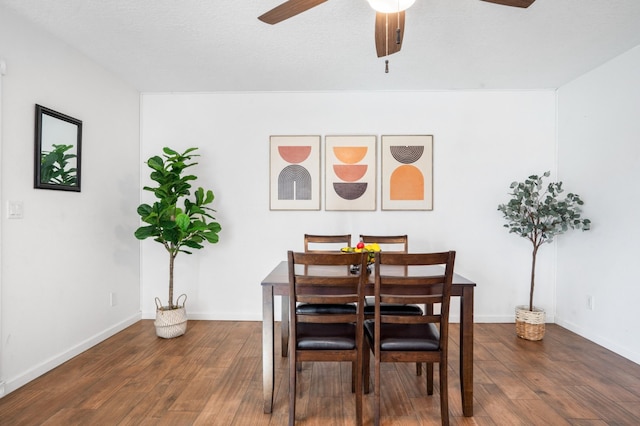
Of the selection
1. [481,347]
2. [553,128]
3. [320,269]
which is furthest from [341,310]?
[553,128]

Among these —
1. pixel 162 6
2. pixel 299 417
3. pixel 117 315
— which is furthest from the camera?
pixel 117 315

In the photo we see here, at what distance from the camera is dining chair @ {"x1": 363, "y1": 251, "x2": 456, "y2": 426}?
190 centimetres

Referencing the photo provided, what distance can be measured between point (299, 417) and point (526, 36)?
10.6 feet

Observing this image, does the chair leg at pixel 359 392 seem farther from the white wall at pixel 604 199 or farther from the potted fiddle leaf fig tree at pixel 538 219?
the white wall at pixel 604 199

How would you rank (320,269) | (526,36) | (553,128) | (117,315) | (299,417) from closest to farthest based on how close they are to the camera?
(299,417)
(320,269)
(526,36)
(117,315)
(553,128)

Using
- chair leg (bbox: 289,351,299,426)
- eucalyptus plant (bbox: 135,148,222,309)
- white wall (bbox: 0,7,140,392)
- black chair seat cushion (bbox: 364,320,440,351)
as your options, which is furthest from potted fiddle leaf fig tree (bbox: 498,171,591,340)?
white wall (bbox: 0,7,140,392)

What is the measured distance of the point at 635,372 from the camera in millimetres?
2693

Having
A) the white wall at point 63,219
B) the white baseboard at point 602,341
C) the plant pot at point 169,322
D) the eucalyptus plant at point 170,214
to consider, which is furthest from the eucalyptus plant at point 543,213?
the white wall at point 63,219

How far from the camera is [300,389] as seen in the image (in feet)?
7.98

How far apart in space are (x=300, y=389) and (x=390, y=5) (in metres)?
2.42

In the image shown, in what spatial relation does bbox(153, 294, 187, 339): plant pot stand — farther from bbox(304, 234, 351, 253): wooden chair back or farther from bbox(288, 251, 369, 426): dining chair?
bbox(288, 251, 369, 426): dining chair

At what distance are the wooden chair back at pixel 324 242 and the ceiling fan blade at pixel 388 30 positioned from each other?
1.66m

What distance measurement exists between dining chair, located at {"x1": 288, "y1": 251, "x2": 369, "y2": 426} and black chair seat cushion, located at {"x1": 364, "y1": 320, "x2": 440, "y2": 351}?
0.45 ft

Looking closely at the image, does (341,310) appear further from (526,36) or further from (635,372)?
(526,36)
